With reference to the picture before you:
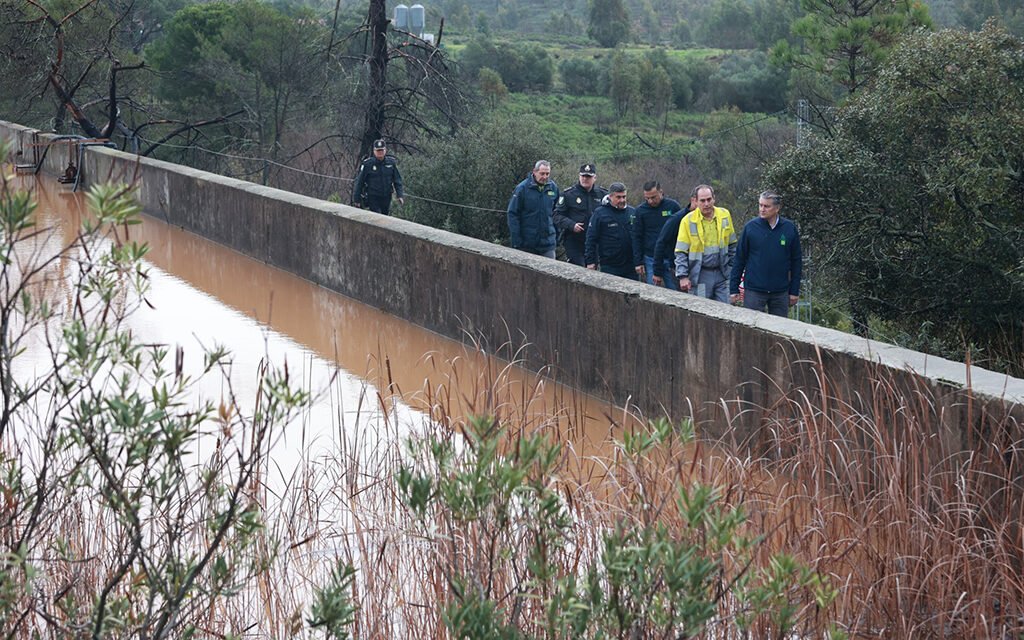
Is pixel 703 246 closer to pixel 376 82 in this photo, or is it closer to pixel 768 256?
pixel 768 256

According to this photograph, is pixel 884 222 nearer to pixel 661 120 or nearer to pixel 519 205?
pixel 519 205

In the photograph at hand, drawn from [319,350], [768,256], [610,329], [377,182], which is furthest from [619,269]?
[377,182]

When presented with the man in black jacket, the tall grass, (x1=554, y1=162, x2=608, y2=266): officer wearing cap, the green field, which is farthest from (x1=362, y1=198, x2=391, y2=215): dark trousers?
the green field

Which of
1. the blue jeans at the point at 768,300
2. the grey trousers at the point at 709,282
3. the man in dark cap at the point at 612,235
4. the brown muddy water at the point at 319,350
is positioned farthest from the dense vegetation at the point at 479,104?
the man in dark cap at the point at 612,235

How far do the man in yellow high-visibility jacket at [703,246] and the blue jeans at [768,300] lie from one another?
50 centimetres

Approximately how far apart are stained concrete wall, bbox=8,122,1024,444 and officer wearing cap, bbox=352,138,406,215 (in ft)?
4.25

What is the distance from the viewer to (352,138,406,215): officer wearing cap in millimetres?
15539

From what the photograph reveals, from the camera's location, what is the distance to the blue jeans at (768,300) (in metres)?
9.99

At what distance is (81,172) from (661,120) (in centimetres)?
5784

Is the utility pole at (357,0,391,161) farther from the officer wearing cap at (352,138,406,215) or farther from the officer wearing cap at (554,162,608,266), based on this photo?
the officer wearing cap at (554,162,608,266)

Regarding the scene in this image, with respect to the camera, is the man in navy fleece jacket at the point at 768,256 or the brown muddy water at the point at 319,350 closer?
the brown muddy water at the point at 319,350

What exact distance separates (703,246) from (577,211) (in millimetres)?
2191

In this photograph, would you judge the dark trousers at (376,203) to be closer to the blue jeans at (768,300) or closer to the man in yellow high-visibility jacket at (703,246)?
the man in yellow high-visibility jacket at (703,246)

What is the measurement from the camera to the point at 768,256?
Answer: 989 cm
